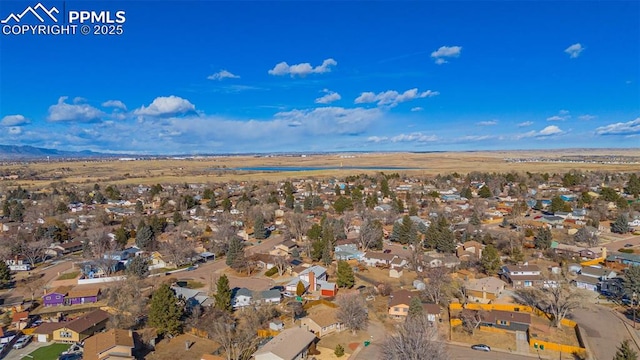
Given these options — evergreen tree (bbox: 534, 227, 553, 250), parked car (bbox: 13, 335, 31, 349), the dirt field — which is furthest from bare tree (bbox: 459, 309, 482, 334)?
parked car (bbox: 13, 335, 31, 349)

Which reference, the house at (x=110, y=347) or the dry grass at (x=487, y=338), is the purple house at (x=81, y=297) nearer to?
the house at (x=110, y=347)

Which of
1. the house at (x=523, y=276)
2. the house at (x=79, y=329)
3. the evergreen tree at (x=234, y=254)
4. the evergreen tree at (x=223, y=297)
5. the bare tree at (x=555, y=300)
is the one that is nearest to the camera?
the house at (x=79, y=329)

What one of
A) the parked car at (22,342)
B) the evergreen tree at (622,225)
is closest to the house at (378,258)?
the parked car at (22,342)

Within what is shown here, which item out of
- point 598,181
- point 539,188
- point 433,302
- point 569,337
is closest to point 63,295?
point 433,302

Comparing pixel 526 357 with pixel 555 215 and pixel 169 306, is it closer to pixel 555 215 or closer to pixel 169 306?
pixel 169 306

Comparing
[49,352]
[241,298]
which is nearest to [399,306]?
[241,298]

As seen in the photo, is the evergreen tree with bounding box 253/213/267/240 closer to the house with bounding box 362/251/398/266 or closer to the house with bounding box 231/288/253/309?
the house with bounding box 362/251/398/266
